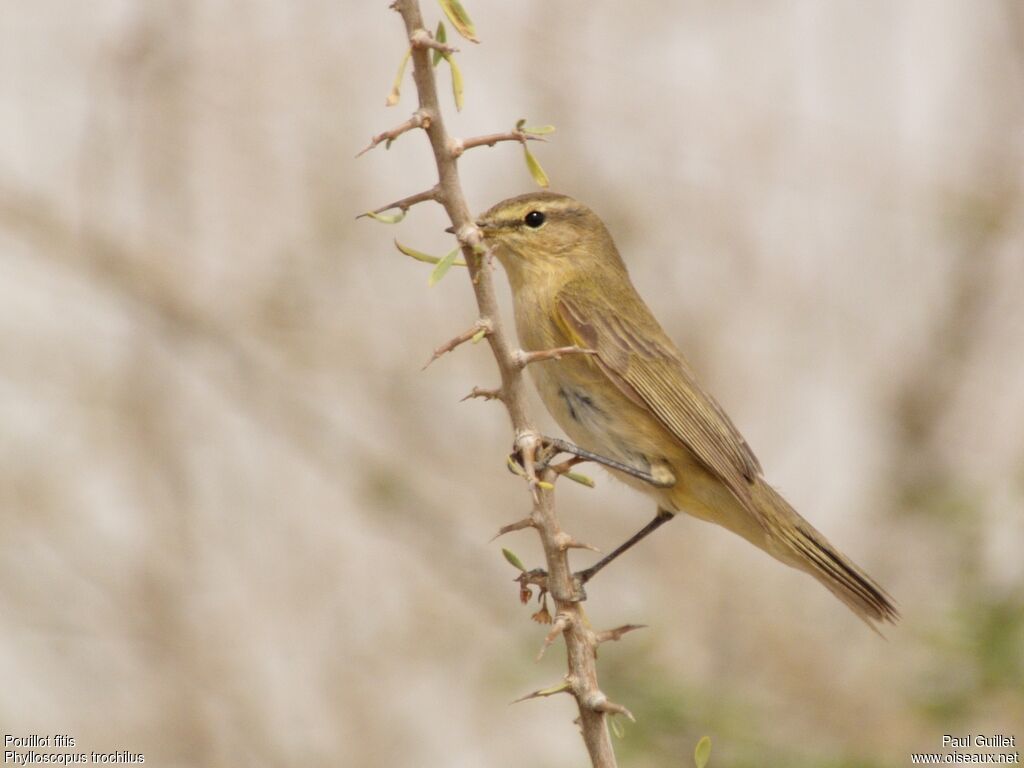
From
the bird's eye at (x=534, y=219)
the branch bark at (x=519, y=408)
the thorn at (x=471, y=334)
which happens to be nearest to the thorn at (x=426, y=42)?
the branch bark at (x=519, y=408)

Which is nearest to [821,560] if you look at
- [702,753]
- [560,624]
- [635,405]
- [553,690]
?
[635,405]

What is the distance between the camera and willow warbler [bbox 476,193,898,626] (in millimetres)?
4367

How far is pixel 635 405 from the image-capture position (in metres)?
4.43

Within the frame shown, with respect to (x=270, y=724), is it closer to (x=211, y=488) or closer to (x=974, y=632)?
(x=211, y=488)

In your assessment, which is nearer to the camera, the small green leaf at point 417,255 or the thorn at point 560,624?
the small green leaf at point 417,255

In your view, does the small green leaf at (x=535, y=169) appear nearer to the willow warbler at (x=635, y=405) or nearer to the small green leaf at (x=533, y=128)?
the small green leaf at (x=533, y=128)

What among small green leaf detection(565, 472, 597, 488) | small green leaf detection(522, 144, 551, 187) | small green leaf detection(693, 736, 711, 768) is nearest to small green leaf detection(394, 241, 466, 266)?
small green leaf detection(522, 144, 551, 187)

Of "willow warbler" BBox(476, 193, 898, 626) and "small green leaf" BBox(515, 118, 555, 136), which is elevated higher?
"willow warbler" BBox(476, 193, 898, 626)

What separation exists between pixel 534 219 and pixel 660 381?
0.75m

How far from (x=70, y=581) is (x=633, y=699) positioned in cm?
280

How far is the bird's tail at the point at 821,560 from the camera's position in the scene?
165 inches

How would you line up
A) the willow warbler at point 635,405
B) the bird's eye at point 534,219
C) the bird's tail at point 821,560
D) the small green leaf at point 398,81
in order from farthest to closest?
the bird's eye at point 534,219
the willow warbler at point 635,405
the bird's tail at point 821,560
the small green leaf at point 398,81

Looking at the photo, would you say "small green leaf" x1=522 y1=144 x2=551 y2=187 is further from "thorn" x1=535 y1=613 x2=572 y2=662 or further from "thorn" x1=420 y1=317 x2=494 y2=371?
"thorn" x1=535 y1=613 x2=572 y2=662

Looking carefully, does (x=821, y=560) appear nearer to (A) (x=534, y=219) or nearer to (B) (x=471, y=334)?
(A) (x=534, y=219)
